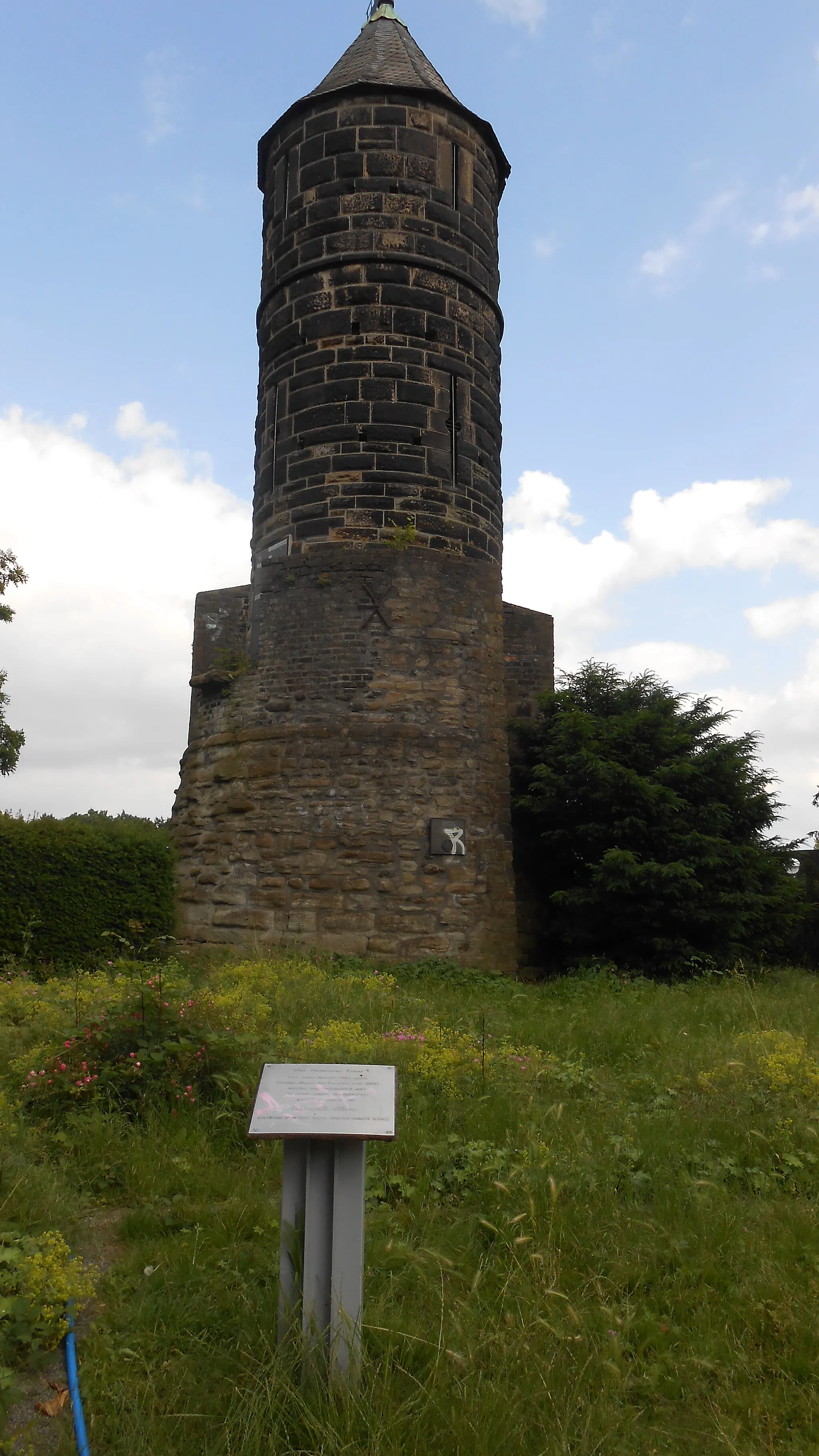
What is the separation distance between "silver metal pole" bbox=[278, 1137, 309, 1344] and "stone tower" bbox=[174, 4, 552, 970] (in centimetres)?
793

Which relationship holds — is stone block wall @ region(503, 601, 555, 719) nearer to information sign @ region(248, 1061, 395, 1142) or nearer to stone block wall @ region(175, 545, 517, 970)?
stone block wall @ region(175, 545, 517, 970)

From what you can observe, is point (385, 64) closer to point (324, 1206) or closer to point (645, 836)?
point (645, 836)

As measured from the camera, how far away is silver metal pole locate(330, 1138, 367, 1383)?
9.70 feet

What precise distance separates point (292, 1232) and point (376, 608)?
9.15 m

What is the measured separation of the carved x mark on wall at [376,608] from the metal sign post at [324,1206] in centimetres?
884

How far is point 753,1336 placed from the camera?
136 inches

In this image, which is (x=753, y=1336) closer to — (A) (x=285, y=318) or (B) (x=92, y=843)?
(B) (x=92, y=843)

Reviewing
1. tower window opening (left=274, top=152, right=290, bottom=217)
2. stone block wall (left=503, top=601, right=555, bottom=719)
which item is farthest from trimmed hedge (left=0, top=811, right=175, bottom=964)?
tower window opening (left=274, top=152, right=290, bottom=217)

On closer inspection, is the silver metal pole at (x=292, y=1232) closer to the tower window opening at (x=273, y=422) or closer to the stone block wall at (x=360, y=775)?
the stone block wall at (x=360, y=775)

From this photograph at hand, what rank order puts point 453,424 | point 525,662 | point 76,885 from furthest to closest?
point 525,662 → point 453,424 → point 76,885

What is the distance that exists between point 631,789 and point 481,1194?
312 inches

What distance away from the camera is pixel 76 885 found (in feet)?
36.6

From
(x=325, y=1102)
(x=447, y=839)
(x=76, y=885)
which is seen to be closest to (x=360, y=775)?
(x=447, y=839)

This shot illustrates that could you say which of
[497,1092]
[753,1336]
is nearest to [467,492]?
[497,1092]
